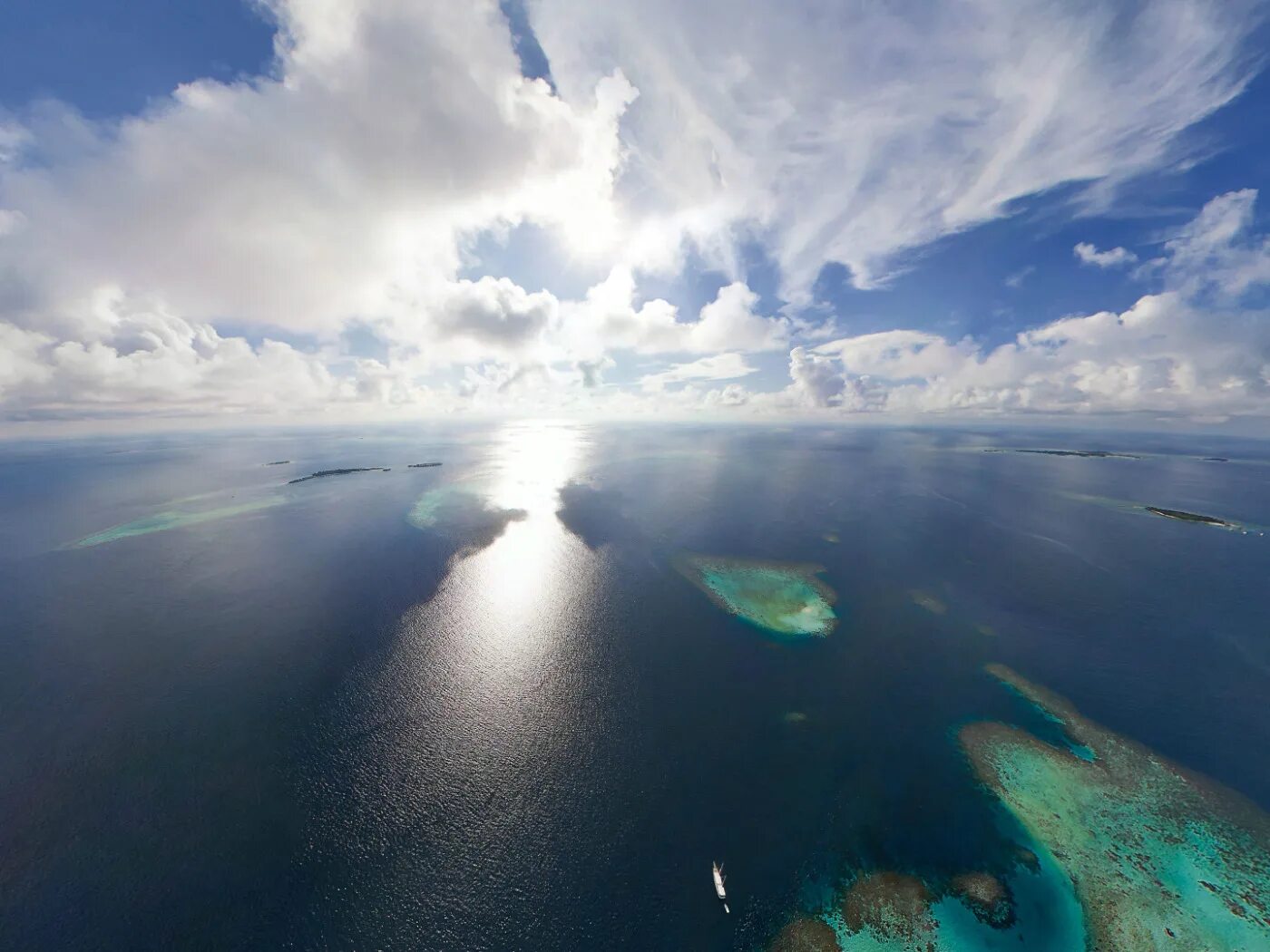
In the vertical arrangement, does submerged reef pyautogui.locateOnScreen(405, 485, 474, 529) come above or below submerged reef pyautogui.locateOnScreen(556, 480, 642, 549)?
above

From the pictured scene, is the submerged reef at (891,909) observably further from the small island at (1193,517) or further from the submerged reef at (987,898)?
the small island at (1193,517)

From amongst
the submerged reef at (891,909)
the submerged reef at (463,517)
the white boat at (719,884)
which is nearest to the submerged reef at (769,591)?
the submerged reef at (891,909)

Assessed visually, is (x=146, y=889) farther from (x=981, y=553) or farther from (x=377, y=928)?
(x=981, y=553)

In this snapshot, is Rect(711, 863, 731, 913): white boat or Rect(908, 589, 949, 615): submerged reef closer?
Rect(711, 863, 731, 913): white boat

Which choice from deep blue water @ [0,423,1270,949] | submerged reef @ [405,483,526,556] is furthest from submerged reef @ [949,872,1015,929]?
submerged reef @ [405,483,526,556]

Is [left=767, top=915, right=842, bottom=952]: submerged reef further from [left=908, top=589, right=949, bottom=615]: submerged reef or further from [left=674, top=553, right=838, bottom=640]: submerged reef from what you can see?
[left=908, top=589, right=949, bottom=615]: submerged reef
